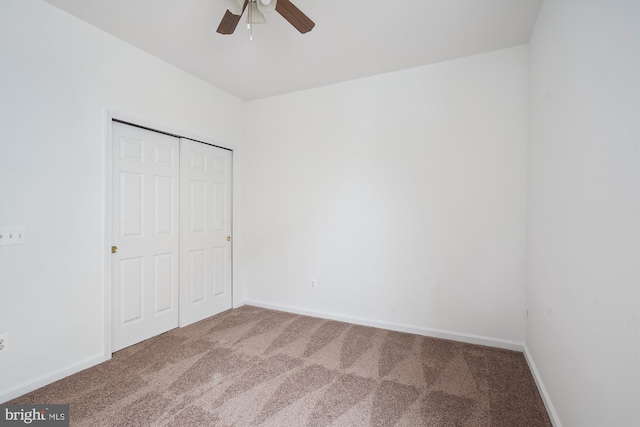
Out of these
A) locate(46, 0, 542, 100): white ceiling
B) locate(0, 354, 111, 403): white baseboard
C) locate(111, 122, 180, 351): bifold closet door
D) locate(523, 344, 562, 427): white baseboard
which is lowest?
locate(0, 354, 111, 403): white baseboard

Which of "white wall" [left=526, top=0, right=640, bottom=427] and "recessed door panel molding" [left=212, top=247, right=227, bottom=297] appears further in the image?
"recessed door panel molding" [left=212, top=247, right=227, bottom=297]

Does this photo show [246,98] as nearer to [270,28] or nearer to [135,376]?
[270,28]

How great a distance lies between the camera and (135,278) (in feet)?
8.98

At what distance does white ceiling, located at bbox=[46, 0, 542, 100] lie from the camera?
2.11 m

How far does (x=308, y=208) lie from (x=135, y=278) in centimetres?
193

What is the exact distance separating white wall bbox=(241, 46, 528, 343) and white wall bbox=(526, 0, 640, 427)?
545 mm

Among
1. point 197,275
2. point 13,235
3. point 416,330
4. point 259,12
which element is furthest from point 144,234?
point 416,330

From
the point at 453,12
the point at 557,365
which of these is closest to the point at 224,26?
the point at 453,12

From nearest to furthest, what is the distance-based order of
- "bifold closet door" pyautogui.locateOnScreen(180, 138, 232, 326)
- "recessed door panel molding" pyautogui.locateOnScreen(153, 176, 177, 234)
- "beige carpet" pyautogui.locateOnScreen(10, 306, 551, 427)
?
"beige carpet" pyautogui.locateOnScreen(10, 306, 551, 427) → "recessed door panel molding" pyautogui.locateOnScreen(153, 176, 177, 234) → "bifold closet door" pyautogui.locateOnScreen(180, 138, 232, 326)

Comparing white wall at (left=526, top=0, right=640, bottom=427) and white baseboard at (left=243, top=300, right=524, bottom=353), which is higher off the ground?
white wall at (left=526, top=0, right=640, bottom=427)

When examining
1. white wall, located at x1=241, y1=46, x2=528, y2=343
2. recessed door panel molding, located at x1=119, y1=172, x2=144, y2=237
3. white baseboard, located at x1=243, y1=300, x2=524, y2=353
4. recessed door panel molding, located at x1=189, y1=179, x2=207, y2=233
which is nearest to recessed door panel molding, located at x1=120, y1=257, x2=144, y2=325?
recessed door panel molding, located at x1=119, y1=172, x2=144, y2=237

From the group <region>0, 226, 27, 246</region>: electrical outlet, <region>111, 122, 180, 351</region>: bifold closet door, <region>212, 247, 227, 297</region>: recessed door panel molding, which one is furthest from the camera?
<region>212, 247, 227, 297</region>: recessed door panel molding

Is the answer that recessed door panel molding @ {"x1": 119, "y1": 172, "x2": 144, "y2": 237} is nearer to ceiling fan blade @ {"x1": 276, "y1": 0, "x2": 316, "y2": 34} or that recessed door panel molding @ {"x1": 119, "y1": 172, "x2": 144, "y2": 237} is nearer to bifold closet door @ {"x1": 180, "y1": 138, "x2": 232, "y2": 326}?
bifold closet door @ {"x1": 180, "y1": 138, "x2": 232, "y2": 326}

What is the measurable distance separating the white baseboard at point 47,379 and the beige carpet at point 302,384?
0.05 meters
